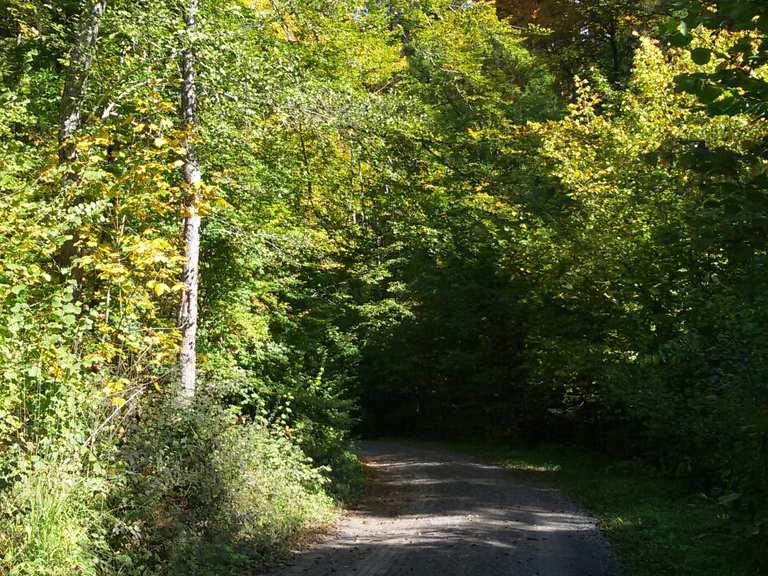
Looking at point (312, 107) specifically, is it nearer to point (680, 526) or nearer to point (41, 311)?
point (41, 311)

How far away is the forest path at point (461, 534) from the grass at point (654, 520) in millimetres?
384

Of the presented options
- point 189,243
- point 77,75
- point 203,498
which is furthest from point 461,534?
point 77,75

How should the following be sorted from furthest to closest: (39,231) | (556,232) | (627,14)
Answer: (627,14) < (556,232) < (39,231)

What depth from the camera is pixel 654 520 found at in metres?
11.1

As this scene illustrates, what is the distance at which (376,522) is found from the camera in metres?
12.5

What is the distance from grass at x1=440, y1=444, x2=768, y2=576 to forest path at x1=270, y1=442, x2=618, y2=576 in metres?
0.38

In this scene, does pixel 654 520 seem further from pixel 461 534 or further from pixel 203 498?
pixel 203 498

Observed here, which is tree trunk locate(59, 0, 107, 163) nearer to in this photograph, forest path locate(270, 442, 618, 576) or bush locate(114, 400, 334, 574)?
bush locate(114, 400, 334, 574)

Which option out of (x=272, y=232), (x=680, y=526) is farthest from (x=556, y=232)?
(x=680, y=526)

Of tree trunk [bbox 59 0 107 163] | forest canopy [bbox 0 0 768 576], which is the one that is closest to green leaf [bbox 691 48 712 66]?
forest canopy [bbox 0 0 768 576]

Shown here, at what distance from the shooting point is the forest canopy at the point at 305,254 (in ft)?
21.7

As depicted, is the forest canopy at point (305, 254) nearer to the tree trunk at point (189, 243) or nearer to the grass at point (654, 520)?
the tree trunk at point (189, 243)

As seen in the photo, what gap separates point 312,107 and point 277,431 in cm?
564

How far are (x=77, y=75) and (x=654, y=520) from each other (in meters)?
10.1
